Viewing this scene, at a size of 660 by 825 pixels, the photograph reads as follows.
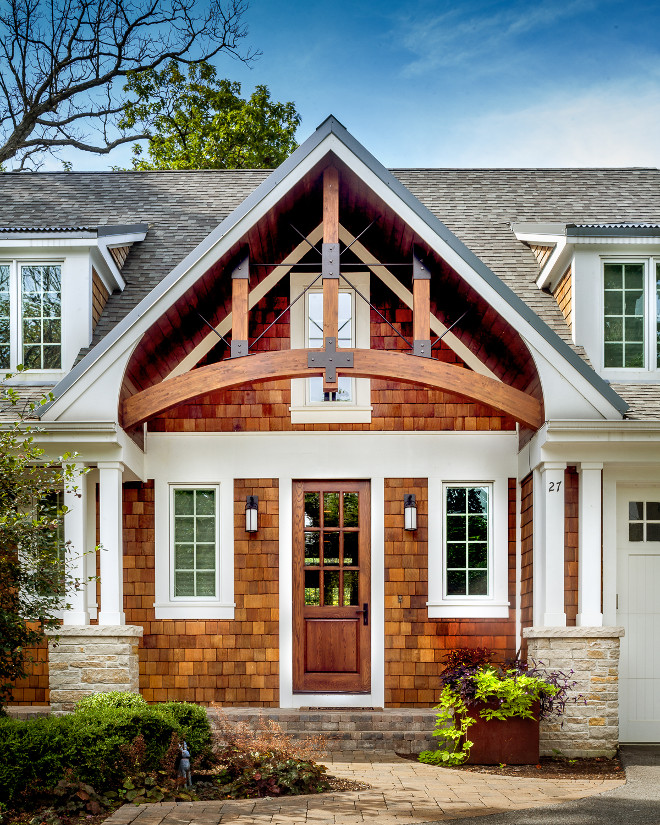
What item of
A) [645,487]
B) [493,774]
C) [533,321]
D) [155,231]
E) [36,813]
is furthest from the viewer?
[155,231]

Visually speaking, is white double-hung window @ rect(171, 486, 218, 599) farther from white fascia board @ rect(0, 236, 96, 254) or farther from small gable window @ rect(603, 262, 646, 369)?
small gable window @ rect(603, 262, 646, 369)

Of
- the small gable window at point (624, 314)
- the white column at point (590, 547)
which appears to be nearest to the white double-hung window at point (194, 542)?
the white column at point (590, 547)

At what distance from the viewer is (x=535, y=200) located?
12539 millimetres

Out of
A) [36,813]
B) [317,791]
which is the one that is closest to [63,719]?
[36,813]

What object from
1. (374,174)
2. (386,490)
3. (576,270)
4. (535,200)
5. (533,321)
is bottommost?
(386,490)

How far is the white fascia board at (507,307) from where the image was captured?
346 inches

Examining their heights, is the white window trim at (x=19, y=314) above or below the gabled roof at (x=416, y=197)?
below

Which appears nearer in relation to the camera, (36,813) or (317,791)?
(36,813)

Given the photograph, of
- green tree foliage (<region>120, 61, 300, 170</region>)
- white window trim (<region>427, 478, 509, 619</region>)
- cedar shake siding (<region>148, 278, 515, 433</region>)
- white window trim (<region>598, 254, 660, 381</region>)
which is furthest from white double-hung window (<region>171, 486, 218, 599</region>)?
green tree foliage (<region>120, 61, 300, 170</region>)

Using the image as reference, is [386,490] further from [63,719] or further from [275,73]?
[275,73]

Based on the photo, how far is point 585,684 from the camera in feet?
28.6

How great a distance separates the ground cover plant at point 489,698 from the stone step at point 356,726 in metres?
0.42

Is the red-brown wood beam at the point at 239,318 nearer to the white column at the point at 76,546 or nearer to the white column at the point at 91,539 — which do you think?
the white column at the point at 76,546

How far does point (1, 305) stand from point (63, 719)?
5042 millimetres
